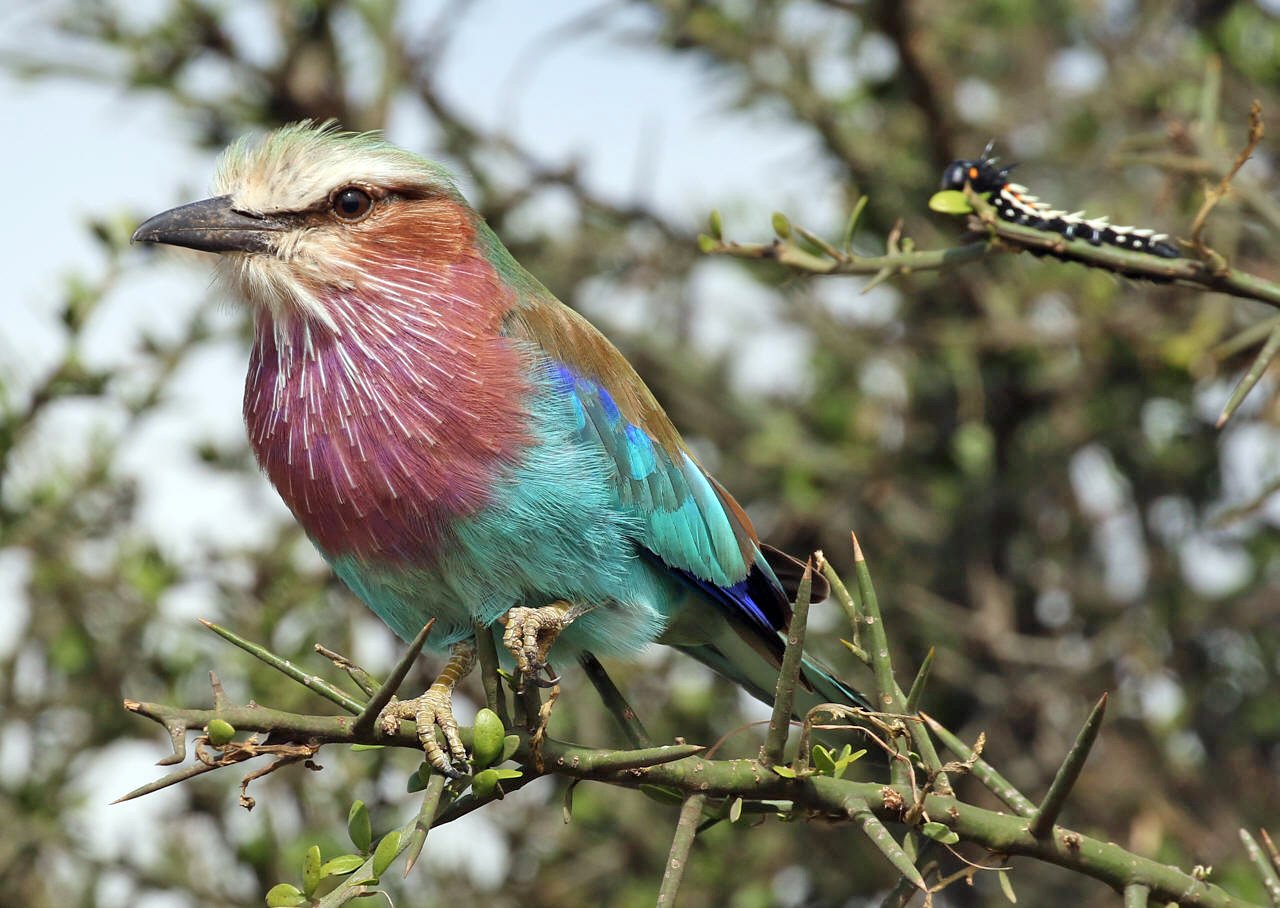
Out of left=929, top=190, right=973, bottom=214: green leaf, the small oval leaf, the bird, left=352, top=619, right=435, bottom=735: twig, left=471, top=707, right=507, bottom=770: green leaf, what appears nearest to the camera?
left=352, top=619, right=435, bottom=735: twig

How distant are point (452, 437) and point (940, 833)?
115 cm

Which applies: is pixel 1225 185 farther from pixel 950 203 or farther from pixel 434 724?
pixel 434 724

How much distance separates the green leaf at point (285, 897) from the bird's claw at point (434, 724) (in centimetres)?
36

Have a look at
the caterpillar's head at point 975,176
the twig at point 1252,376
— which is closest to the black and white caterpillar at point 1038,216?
the caterpillar's head at point 975,176

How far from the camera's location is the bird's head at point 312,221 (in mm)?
2881

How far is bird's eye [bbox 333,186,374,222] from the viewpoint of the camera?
2953 millimetres

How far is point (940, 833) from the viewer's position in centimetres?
191

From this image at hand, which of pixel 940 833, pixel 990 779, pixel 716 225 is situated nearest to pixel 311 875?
pixel 940 833

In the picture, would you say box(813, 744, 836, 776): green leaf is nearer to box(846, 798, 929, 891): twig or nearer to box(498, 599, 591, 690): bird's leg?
box(846, 798, 929, 891): twig

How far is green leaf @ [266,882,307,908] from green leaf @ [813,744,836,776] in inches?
27.8

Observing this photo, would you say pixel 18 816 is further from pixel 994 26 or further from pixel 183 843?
pixel 994 26

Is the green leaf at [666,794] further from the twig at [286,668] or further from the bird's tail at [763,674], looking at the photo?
the bird's tail at [763,674]

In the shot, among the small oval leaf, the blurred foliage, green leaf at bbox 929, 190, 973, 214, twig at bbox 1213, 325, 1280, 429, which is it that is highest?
green leaf at bbox 929, 190, 973, 214

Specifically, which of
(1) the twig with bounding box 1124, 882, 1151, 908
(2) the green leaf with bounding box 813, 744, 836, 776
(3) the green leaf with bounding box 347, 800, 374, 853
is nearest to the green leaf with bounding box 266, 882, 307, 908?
(3) the green leaf with bounding box 347, 800, 374, 853
